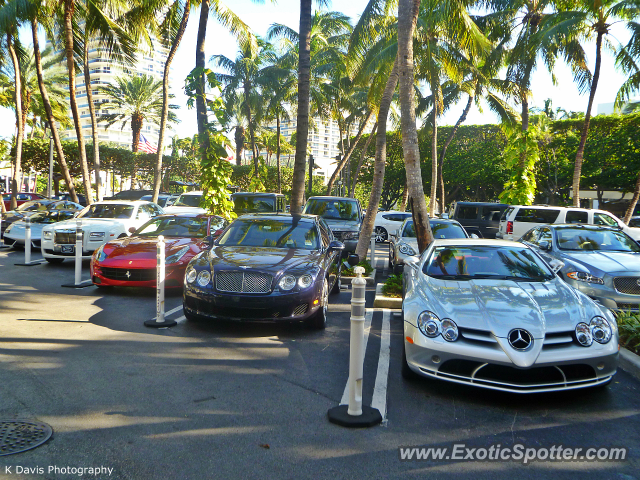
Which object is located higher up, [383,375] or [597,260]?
[597,260]

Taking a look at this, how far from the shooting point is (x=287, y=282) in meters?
6.30

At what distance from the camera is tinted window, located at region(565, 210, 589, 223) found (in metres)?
15.7

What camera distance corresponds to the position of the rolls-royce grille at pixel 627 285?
24.3 feet

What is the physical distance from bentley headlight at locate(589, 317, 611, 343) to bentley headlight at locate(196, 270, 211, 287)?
427 centimetres

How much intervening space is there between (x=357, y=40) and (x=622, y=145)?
75.5 ft

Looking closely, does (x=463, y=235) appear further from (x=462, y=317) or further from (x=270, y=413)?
(x=270, y=413)

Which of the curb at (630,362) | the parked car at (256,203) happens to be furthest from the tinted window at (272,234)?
the parked car at (256,203)

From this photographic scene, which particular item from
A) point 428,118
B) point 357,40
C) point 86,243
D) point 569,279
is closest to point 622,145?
point 428,118

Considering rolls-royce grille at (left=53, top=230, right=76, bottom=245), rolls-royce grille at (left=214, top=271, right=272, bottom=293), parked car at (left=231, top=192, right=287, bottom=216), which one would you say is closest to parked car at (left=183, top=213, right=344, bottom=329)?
rolls-royce grille at (left=214, top=271, right=272, bottom=293)

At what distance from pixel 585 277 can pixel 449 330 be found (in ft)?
14.8

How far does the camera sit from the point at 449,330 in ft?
14.5

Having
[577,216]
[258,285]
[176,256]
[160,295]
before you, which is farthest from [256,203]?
[258,285]

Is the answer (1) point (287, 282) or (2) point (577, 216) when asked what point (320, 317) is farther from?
(2) point (577, 216)

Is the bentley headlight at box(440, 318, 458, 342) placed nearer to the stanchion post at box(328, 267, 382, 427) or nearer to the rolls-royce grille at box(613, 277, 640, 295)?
the stanchion post at box(328, 267, 382, 427)
